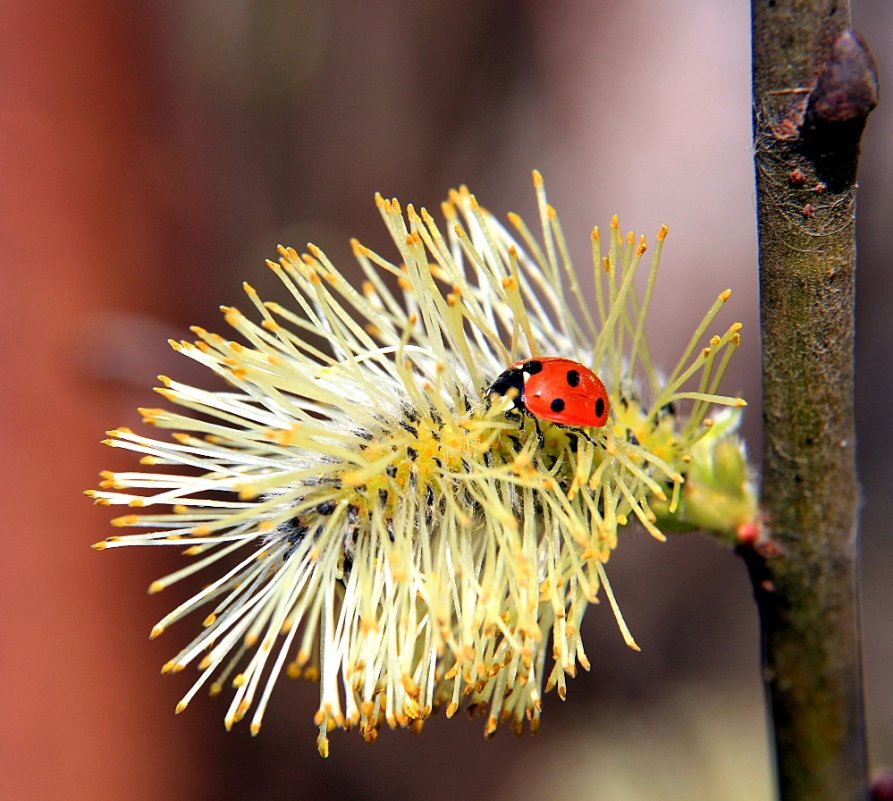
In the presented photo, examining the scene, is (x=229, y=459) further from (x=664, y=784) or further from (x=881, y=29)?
(x=881, y=29)

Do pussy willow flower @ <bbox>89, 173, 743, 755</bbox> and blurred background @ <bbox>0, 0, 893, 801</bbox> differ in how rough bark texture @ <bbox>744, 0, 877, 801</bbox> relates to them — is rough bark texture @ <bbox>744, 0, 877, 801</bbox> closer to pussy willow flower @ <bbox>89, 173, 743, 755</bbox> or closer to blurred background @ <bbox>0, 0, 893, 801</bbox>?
pussy willow flower @ <bbox>89, 173, 743, 755</bbox>

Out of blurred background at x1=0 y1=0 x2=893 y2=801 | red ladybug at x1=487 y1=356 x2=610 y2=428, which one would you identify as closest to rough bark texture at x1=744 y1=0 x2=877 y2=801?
red ladybug at x1=487 y1=356 x2=610 y2=428

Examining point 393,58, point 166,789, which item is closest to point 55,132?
point 393,58

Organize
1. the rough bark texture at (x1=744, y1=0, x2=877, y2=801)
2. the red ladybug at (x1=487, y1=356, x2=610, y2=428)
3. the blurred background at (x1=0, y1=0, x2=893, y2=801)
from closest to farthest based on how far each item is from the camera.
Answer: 1. the rough bark texture at (x1=744, y1=0, x2=877, y2=801)
2. the red ladybug at (x1=487, y1=356, x2=610, y2=428)
3. the blurred background at (x1=0, y1=0, x2=893, y2=801)

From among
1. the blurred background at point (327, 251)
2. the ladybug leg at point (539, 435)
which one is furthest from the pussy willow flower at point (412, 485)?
the blurred background at point (327, 251)

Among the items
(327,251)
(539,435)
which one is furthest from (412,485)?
(327,251)

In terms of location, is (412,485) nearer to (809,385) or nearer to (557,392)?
(557,392)
